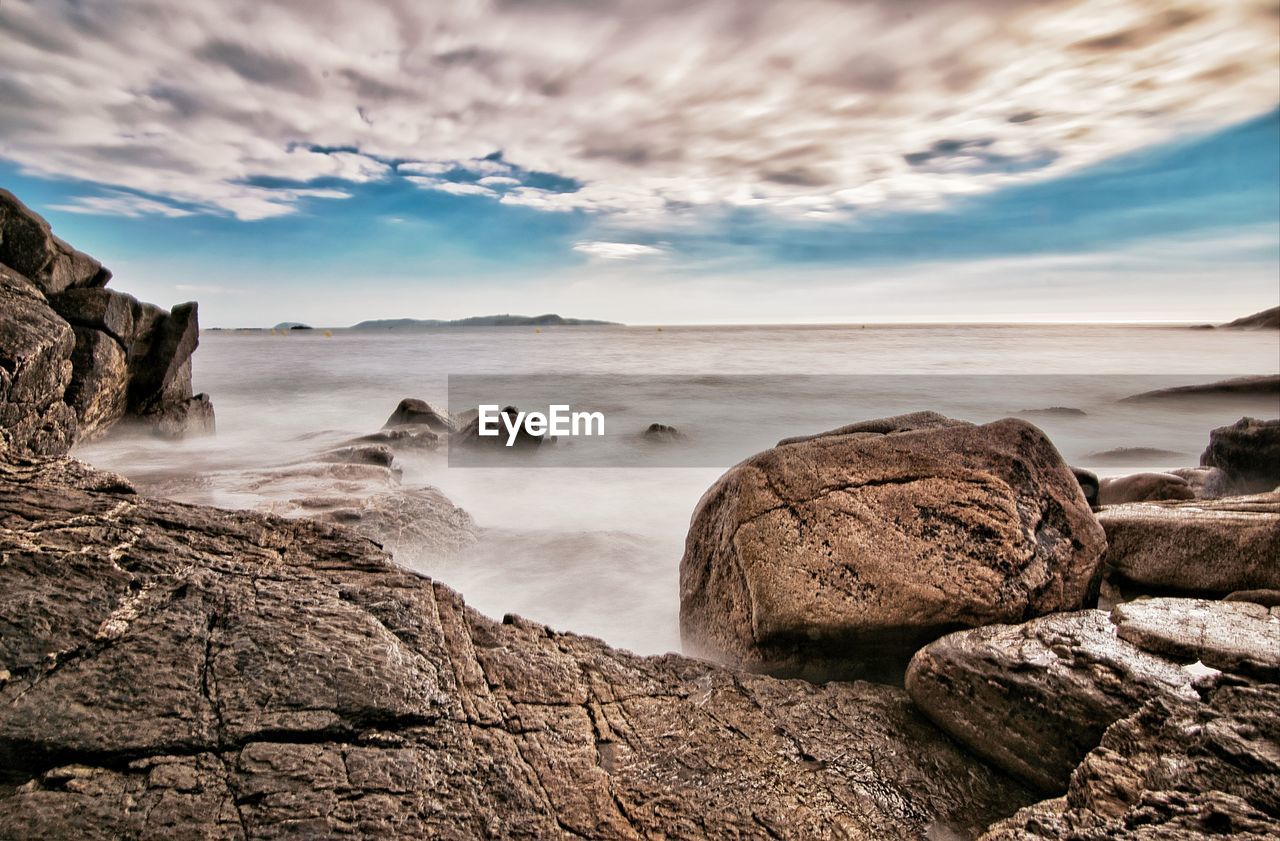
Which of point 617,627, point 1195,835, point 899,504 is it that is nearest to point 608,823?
point 1195,835

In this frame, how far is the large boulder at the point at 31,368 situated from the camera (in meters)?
4.75

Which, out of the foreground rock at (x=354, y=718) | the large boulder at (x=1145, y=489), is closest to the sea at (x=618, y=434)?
the foreground rock at (x=354, y=718)

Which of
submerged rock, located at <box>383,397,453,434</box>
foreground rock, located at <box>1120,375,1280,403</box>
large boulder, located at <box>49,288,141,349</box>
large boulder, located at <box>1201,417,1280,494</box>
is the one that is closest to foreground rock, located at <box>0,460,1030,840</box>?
large boulder, located at <box>49,288,141,349</box>

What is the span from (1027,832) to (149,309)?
12.3 meters

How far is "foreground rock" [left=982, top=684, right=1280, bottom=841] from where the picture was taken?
186 cm

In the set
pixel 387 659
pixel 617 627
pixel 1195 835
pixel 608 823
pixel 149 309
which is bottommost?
pixel 617 627

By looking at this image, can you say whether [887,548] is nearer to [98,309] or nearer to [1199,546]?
[1199,546]

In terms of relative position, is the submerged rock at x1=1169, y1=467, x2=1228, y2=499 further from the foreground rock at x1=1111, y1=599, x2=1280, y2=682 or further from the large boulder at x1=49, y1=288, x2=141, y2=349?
the large boulder at x1=49, y1=288, x2=141, y2=349

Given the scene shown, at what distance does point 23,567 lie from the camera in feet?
7.95

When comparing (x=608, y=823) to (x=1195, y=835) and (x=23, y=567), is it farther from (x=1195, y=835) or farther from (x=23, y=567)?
(x=23, y=567)

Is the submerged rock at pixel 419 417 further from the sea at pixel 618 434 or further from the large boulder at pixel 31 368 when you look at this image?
the large boulder at pixel 31 368

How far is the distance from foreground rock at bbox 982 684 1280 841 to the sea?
284 cm

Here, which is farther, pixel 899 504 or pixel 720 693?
pixel 899 504

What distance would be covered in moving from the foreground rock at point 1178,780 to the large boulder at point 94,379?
9803 mm
